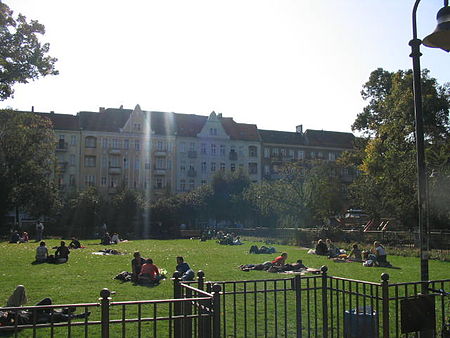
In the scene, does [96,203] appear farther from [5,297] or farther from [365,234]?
[5,297]

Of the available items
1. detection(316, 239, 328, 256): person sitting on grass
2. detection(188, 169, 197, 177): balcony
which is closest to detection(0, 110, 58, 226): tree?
detection(188, 169, 197, 177): balcony

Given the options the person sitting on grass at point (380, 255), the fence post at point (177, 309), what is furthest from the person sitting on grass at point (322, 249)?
the fence post at point (177, 309)

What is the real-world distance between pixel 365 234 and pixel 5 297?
27.2m

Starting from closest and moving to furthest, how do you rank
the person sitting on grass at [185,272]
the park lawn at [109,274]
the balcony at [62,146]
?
the park lawn at [109,274] → the person sitting on grass at [185,272] → the balcony at [62,146]

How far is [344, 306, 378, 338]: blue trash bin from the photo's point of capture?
8.38 meters

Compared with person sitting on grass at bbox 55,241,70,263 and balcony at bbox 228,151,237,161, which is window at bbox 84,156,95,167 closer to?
balcony at bbox 228,151,237,161

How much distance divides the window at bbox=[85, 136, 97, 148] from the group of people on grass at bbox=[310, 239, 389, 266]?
56861 millimetres

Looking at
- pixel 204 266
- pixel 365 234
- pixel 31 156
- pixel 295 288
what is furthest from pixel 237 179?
pixel 295 288

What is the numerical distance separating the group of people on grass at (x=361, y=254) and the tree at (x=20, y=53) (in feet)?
56.7

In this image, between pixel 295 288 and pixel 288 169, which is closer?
pixel 295 288

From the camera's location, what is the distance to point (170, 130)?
8581cm

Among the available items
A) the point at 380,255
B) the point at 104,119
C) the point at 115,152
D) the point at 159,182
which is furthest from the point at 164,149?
the point at 380,255

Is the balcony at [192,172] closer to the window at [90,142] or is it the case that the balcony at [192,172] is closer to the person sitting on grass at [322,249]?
the window at [90,142]

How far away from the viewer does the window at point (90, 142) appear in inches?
3147
